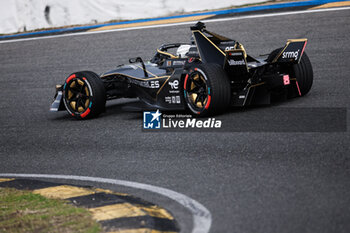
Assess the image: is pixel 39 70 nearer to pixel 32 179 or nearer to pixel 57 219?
pixel 32 179

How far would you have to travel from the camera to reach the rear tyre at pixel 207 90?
289 inches

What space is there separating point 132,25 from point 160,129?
9.47 m

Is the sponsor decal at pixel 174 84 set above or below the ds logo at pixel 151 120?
above

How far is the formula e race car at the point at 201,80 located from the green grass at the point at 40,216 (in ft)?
9.89

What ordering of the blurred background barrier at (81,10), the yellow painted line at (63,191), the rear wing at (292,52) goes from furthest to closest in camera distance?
the blurred background barrier at (81,10)
the rear wing at (292,52)
the yellow painted line at (63,191)

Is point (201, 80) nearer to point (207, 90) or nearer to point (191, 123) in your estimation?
point (207, 90)

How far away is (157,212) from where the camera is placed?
453cm

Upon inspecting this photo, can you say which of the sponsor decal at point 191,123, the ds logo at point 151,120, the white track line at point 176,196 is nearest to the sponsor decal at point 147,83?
the ds logo at point 151,120

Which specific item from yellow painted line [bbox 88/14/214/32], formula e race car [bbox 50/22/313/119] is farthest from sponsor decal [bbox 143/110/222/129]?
yellow painted line [bbox 88/14/214/32]

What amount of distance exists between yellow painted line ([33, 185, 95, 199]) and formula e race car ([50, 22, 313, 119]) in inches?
99.5

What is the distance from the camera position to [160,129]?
7.64 metres

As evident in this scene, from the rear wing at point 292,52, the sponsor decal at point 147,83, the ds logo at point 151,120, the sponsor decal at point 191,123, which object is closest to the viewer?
the sponsor decal at point 191,123

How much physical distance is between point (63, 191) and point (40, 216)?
2.79 ft

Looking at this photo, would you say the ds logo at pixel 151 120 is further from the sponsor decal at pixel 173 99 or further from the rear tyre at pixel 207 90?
the rear tyre at pixel 207 90
